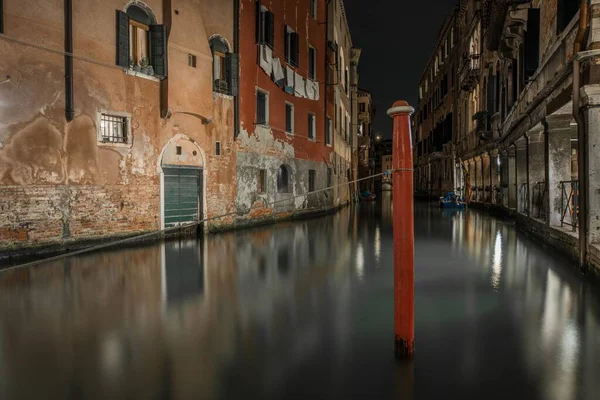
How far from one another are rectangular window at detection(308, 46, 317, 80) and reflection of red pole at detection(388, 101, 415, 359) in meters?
21.0

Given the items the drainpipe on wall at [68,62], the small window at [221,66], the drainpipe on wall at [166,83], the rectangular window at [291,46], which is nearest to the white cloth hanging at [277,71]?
the rectangular window at [291,46]

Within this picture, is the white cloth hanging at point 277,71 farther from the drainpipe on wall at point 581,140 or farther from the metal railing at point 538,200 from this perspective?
the drainpipe on wall at point 581,140

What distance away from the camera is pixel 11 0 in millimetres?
9875

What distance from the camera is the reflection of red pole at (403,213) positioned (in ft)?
12.6

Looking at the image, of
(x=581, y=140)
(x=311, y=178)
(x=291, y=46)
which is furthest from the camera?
(x=311, y=178)

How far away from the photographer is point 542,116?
10.8 m

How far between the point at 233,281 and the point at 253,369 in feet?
11.9

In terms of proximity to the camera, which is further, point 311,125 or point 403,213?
point 311,125

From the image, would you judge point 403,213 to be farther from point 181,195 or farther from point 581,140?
point 181,195

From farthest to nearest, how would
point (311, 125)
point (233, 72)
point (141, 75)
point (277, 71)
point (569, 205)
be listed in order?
point (311, 125) → point (277, 71) → point (233, 72) → point (141, 75) → point (569, 205)

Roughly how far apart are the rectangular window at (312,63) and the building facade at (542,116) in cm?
849

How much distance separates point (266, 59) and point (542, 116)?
426 inches

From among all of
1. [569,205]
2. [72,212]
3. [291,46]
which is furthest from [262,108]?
[569,205]

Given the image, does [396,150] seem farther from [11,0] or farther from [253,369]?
[11,0]
